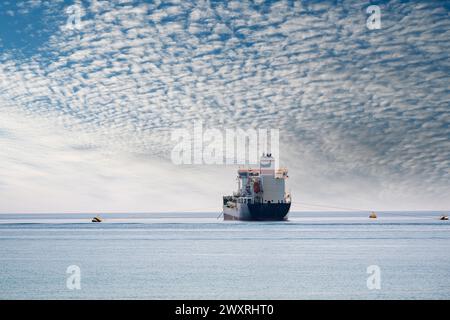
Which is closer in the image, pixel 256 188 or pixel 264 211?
pixel 264 211

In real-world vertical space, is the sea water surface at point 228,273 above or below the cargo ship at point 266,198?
below

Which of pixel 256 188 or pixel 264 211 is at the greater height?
pixel 256 188

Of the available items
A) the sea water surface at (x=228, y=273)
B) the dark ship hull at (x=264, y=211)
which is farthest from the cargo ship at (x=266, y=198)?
the sea water surface at (x=228, y=273)

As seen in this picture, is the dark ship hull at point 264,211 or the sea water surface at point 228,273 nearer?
the sea water surface at point 228,273

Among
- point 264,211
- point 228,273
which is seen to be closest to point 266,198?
point 264,211

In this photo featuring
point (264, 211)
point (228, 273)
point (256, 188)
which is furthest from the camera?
point (256, 188)

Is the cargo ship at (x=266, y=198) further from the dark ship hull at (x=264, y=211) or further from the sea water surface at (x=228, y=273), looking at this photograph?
the sea water surface at (x=228, y=273)

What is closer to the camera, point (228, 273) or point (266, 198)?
point (228, 273)

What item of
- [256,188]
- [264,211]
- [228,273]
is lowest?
[228,273]

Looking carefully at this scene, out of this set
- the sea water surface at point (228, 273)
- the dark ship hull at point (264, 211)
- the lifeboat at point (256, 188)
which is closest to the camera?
the sea water surface at point (228, 273)

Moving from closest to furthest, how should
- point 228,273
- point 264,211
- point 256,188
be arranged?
point 228,273, point 264,211, point 256,188

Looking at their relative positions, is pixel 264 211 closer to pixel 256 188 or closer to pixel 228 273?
pixel 256 188
